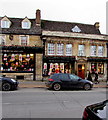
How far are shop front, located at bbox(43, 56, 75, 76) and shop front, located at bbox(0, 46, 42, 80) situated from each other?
1.56 meters

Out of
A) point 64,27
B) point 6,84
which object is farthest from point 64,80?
point 64,27

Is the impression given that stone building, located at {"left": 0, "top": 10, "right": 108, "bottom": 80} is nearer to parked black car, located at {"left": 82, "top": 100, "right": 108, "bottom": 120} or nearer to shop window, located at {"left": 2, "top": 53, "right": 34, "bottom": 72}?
shop window, located at {"left": 2, "top": 53, "right": 34, "bottom": 72}

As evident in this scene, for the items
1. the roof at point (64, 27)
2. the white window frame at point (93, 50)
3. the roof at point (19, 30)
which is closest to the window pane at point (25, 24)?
the roof at point (19, 30)

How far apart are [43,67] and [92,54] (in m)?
7.27

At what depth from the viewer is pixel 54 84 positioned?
1418cm

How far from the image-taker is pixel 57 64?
23.1 meters

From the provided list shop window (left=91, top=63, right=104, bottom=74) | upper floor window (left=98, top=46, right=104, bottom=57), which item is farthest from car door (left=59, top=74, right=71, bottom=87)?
upper floor window (left=98, top=46, right=104, bottom=57)

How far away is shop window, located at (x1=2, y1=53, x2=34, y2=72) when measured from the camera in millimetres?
21812

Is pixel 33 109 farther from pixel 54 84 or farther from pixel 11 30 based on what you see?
pixel 11 30

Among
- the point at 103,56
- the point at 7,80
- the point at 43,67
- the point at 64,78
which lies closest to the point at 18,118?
the point at 7,80

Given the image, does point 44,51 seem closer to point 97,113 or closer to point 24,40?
point 24,40

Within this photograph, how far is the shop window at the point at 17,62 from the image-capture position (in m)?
21.8

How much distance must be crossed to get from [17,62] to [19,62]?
0.25 m

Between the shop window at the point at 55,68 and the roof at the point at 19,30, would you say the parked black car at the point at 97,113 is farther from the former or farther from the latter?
the roof at the point at 19,30
